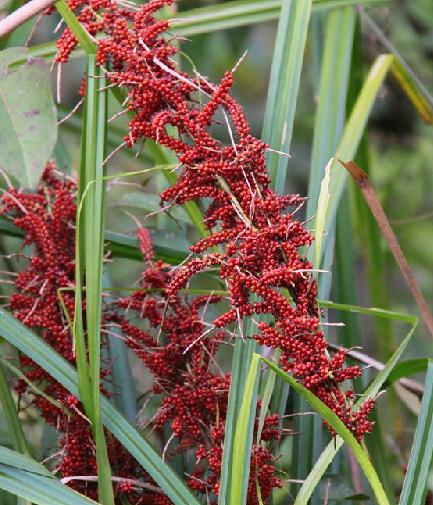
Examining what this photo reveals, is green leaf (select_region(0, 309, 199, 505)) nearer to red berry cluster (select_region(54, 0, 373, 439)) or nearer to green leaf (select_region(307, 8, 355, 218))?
red berry cluster (select_region(54, 0, 373, 439))

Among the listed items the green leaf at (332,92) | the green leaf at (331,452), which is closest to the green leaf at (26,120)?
the green leaf at (331,452)

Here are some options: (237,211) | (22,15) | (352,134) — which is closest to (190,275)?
(237,211)

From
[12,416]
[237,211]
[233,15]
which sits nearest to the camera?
[237,211]

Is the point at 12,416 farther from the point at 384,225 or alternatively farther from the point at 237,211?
the point at 384,225

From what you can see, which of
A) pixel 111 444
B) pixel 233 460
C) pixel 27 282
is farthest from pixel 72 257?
pixel 233 460

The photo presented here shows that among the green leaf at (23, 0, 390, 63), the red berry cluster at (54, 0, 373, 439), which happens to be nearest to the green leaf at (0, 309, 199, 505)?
the red berry cluster at (54, 0, 373, 439)

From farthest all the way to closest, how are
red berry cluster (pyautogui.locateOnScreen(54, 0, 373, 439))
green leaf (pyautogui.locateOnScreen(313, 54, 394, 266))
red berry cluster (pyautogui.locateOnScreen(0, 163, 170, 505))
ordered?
green leaf (pyautogui.locateOnScreen(313, 54, 394, 266)) → red berry cluster (pyautogui.locateOnScreen(0, 163, 170, 505)) → red berry cluster (pyautogui.locateOnScreen(54, 0, 373, 439))
